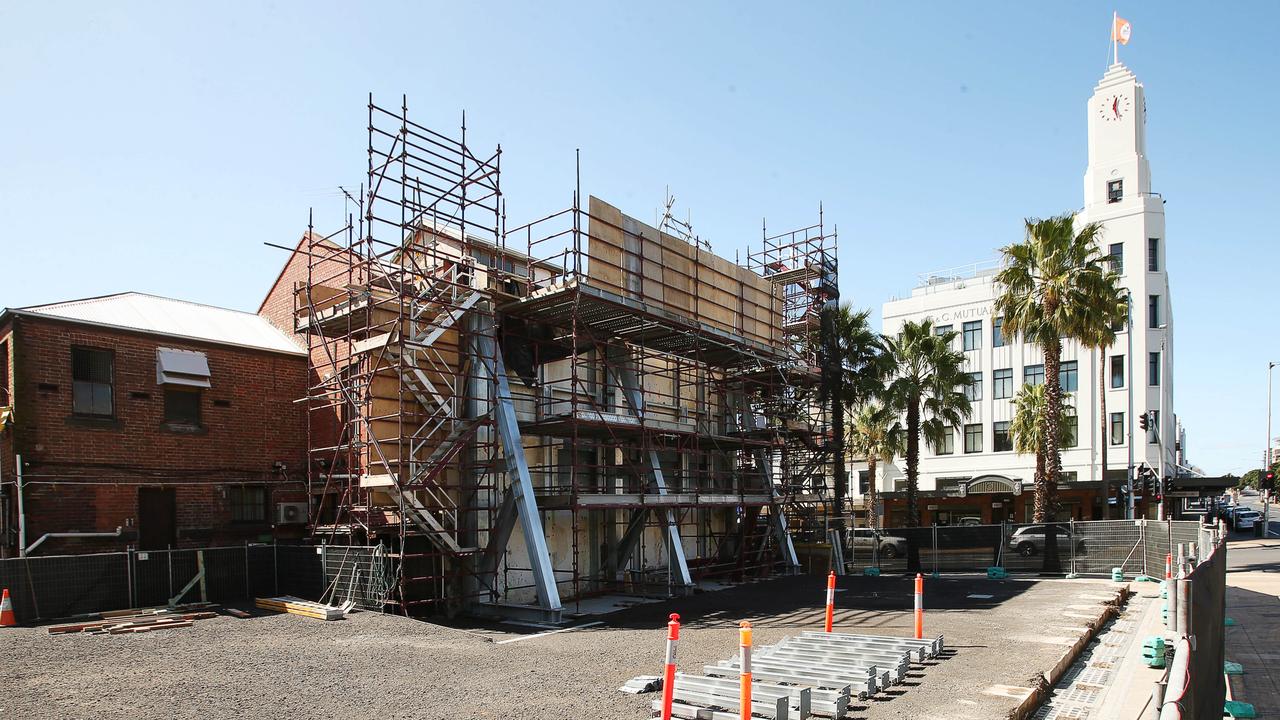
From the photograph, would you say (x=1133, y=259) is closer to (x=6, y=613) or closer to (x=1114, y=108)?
(x=1114, y=108)

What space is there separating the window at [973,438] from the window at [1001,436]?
0.77 meters

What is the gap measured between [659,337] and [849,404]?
45.4 ft

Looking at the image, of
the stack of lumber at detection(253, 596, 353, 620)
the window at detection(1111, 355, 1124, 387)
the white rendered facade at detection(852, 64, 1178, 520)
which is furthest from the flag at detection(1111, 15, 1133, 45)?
the stack of lumber at detection(253, 596, 353, 620)

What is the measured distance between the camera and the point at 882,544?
2661 centimetres

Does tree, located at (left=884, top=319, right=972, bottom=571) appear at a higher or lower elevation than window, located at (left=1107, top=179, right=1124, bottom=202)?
lower

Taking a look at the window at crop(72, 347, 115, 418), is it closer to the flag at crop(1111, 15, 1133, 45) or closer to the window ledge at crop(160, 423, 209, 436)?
the window ledge at crop(160, 423, 209, 436)

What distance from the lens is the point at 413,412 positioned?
18062 millimetres

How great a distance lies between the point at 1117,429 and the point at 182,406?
4189cm

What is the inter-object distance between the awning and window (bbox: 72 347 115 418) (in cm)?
87

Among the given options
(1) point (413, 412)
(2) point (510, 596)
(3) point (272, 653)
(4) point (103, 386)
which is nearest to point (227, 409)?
(4) point (103, 386)

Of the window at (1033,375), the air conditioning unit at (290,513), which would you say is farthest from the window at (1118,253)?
the air conditioning unit at (290,513)

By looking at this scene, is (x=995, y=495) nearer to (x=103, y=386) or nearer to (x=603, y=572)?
(x=603, y=572)

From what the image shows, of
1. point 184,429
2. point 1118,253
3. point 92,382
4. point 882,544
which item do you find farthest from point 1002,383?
point 92,382

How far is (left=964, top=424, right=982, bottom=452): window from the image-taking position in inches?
1870
